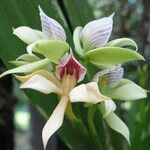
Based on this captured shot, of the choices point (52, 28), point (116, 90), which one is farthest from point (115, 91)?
point (52, 28)

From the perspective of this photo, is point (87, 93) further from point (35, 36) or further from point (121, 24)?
point (121, 24)

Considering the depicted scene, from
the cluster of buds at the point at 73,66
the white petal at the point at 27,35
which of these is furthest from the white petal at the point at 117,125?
the white petal at the point at 27,35

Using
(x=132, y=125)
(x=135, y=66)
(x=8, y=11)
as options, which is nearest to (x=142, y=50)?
(x=135, y=66)

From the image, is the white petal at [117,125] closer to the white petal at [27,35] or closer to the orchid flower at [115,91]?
the orchid flower at [115,91]

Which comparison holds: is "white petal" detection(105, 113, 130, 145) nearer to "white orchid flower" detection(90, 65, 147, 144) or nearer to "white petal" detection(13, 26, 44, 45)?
"white orchid flower" detection(90, 65, 147, 144)

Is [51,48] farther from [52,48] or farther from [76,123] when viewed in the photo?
[76,123]
